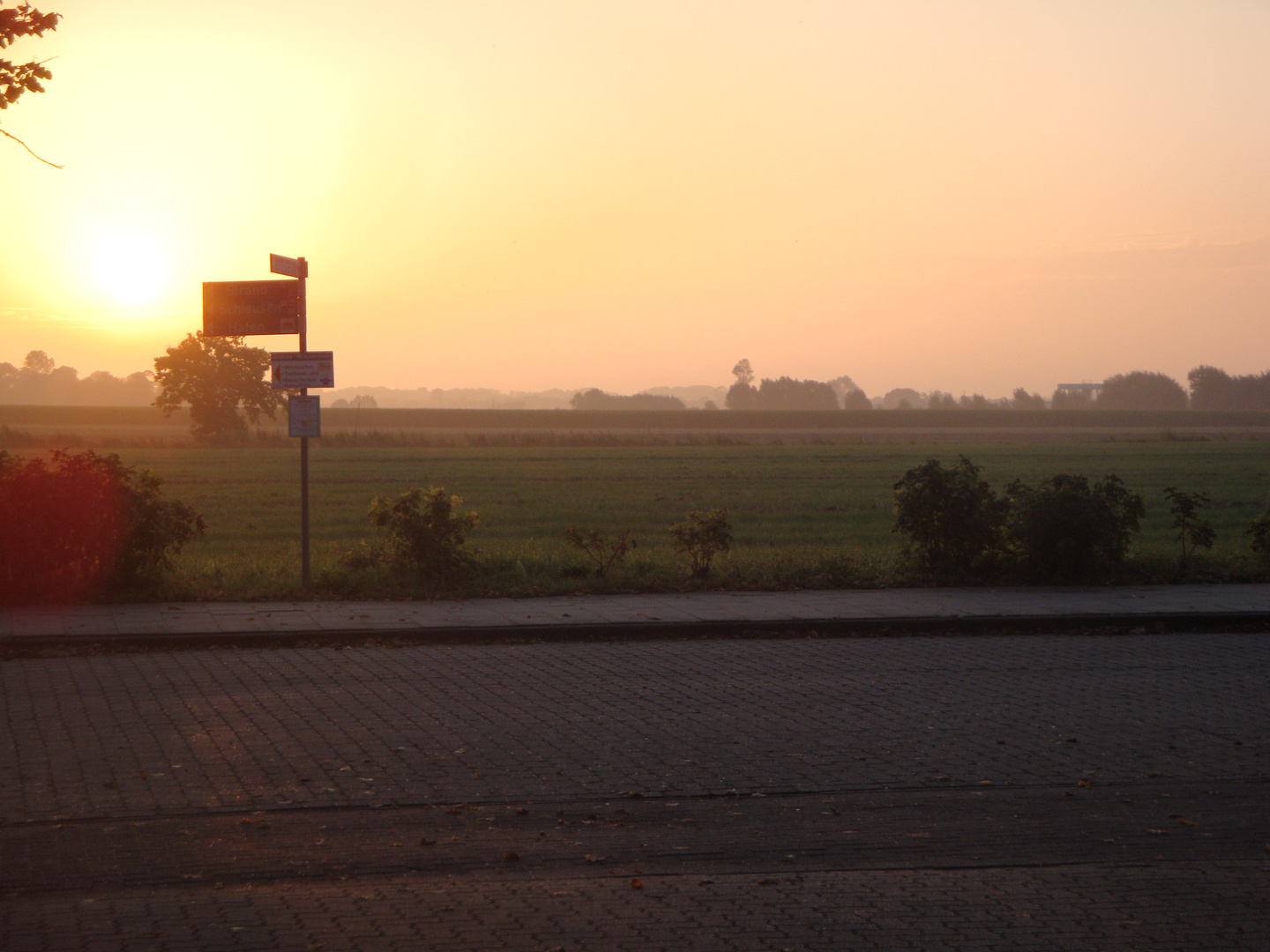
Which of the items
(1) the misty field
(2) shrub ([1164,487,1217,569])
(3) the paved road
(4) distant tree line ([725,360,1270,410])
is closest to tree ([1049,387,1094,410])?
(4) distant tree line ([725,360,1270,410])

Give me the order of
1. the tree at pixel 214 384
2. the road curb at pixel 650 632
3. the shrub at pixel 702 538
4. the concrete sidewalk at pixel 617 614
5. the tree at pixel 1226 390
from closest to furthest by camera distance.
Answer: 1. the road curb at pixel 650 632
2. the concrete sidewalk at pixel 617 614
3. the shrub at pixel 702 538
4. the tree at pixel 214 384
5. the tree at pixel 1226 390

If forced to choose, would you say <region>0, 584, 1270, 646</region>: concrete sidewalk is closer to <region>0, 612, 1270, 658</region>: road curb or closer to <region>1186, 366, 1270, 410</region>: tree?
<region>0, 612, 1270, 658</region>: road curb

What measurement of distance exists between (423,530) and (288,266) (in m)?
3.21

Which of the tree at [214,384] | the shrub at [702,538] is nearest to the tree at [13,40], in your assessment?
the shrub at [702,538]

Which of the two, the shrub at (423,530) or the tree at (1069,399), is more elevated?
the tree at (1069,399)

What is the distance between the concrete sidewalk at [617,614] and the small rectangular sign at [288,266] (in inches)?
139

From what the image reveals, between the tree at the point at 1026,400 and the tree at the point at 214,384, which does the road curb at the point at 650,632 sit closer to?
the tree at the point at 214,384

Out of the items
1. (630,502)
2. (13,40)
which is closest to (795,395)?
(630,502)

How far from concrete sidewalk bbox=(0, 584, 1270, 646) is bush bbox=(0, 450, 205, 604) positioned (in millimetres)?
586

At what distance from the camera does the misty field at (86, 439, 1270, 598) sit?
13.5 metres

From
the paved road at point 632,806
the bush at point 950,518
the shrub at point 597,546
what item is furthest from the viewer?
the bush at point 950,518

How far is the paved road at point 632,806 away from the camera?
14.6 feet

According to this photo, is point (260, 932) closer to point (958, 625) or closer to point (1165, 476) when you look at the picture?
point (958, 625)

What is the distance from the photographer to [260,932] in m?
4.32
